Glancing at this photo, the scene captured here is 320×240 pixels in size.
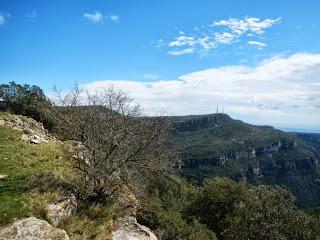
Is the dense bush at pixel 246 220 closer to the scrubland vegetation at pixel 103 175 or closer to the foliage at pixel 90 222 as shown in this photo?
the scrubland vegetation at pixel 103 175

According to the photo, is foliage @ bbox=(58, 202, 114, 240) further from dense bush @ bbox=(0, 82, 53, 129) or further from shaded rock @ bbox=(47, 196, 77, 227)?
dense bush @ bbox=(0, 82, 53, 129)

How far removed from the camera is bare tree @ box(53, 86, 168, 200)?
24562mm

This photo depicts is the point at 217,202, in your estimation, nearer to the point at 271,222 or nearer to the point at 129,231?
the point at 271,222

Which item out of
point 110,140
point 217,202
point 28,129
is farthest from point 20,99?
point 110,140

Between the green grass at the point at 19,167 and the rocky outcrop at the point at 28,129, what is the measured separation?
120 cm

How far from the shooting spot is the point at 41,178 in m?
23.5

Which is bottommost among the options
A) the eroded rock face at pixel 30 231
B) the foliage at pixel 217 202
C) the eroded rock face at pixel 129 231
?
the foliage at pixel 217 202

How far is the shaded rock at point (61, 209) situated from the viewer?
19.5m

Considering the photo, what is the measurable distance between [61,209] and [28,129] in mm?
27349

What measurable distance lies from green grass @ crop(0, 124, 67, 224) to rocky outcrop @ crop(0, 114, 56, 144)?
120cm

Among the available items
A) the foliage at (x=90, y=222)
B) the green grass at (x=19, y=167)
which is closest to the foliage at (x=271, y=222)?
the foliage at (x=90, y=222)

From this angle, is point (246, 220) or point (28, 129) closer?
point (246, 220)

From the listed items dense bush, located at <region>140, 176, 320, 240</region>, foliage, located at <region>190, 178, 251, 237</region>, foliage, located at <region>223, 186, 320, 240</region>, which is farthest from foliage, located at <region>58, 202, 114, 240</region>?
foliage, located at <region>190, 178, 251, 237</region>

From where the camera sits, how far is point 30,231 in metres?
16.7
